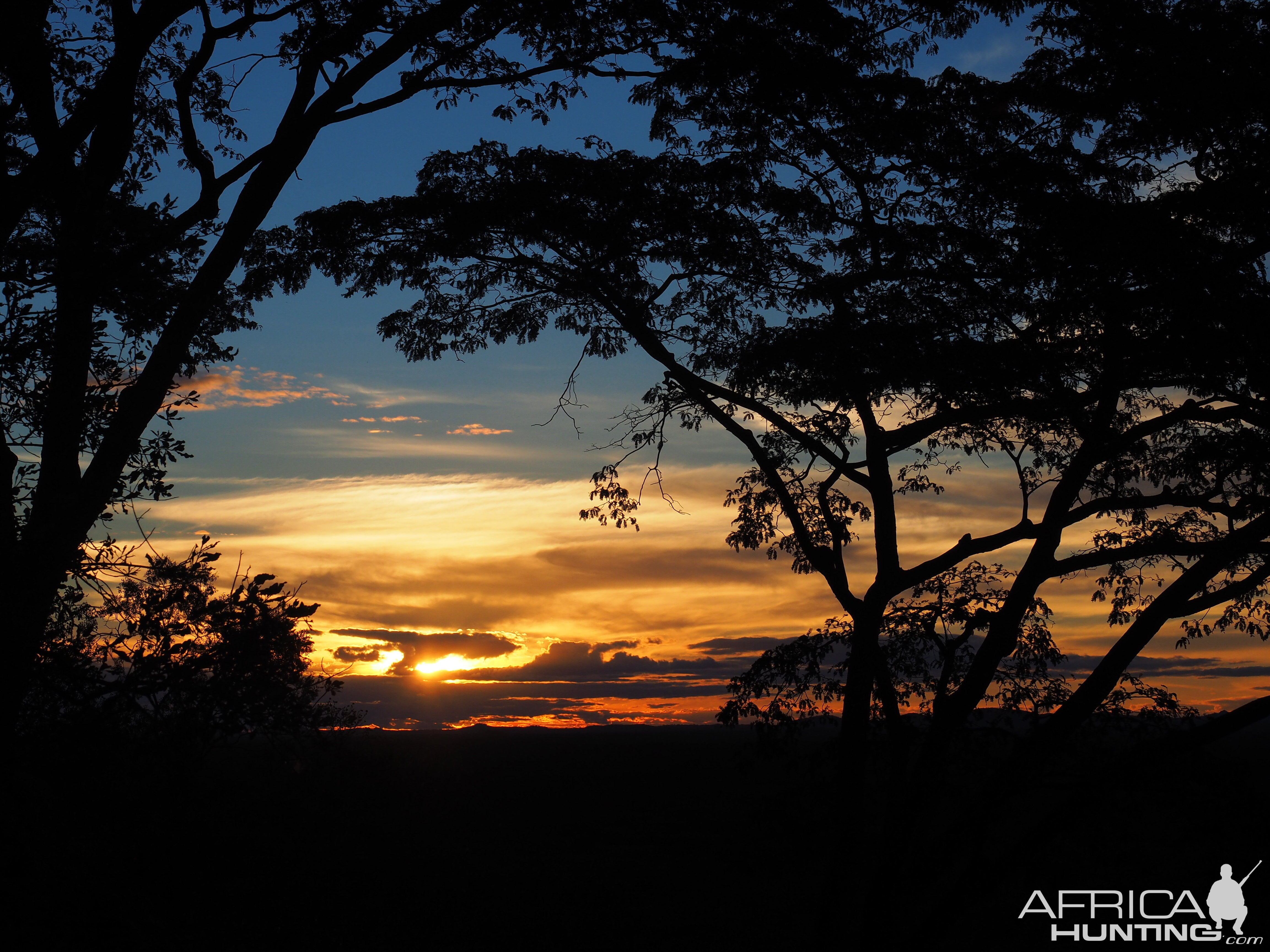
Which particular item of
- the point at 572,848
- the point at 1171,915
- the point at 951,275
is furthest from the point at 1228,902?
the point at 572,848

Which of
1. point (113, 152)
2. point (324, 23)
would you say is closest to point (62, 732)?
point (113, 152)

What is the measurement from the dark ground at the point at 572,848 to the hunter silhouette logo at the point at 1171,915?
588 mm

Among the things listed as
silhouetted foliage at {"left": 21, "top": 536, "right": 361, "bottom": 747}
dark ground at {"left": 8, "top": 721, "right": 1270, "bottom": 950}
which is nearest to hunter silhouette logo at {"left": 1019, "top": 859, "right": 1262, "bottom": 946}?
dark ground at {"left": 8, "top": 721, "right": 1270, "bottom": 950}

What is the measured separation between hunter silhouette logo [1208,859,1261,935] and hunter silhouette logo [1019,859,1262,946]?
0.01 metres

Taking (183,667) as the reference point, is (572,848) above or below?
below

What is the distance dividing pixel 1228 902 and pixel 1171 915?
98 cm

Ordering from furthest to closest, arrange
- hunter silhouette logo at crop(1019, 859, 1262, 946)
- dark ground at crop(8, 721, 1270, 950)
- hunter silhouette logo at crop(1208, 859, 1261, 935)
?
hunter silhouette logo at crop(1019, 859, 1262, 946), hunter silhouette logo at crop(1208, 859, 1261, 935), dark ground at crop(8, 721, 1270, 950)

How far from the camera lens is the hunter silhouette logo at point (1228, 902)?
1352 cm

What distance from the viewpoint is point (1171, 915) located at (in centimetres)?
1469

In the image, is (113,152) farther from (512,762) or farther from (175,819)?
(512,762)

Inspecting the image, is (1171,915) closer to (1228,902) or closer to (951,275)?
(1228,902)

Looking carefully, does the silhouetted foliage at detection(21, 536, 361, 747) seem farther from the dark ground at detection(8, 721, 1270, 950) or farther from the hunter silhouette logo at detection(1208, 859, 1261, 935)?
the hunter silhouette logo at detection(1208, 859, 1261, 935)

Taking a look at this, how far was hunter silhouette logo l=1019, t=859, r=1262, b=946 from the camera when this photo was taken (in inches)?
561

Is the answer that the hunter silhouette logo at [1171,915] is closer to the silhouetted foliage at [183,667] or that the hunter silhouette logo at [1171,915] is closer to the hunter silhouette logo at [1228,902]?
the hunter silhouette logo at [1228,902]
